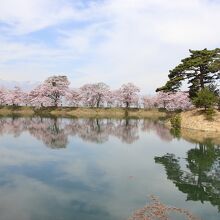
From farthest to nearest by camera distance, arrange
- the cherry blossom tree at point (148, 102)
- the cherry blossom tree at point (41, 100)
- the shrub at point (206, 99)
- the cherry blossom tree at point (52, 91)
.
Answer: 1. the cherry blossom tree at point (148, 102)
2. the cherry blossom tree at point (52, 91)
3. the cherry blossom tree at point (41, 100)
4. the shrub at point (206, 99)

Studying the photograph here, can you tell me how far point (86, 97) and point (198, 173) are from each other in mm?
82983

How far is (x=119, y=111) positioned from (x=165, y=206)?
76.7 meters

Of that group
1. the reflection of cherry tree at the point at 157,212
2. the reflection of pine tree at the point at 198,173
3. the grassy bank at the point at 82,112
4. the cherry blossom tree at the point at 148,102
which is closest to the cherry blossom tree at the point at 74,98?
the grassy bank at the point at 82,112

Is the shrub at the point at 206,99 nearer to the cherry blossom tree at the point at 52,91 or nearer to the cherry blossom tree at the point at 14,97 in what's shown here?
the cherry blossom tree at the point at 52,91

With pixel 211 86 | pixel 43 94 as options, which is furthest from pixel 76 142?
pixel 43 94

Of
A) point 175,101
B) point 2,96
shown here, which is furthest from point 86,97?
point 175,101

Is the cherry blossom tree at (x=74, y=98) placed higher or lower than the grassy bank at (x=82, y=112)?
higher

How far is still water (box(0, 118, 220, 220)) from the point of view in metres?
16.3

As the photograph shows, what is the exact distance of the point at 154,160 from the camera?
28719 mm

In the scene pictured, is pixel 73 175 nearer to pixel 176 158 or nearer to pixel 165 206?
pixel 165 206

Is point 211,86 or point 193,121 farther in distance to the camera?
point 211,86

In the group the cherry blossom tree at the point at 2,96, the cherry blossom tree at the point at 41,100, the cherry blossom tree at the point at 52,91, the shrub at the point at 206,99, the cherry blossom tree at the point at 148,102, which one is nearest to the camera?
the shrub at the point at 206,99

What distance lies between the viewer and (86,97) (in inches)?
4176

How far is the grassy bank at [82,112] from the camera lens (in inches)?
3541
